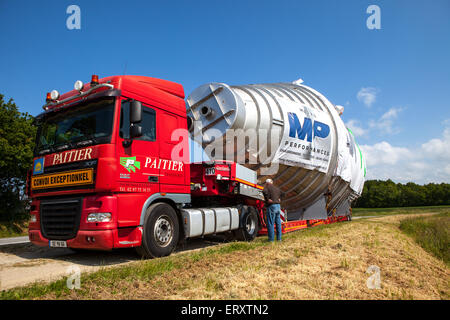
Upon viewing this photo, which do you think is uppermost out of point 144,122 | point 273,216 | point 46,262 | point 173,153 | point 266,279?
point 144,122

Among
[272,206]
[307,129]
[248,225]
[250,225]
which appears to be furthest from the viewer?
[307,129]

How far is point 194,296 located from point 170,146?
3893 mm

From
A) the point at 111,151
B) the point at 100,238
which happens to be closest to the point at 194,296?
the point at 100,238

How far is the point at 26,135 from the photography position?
1788 cm

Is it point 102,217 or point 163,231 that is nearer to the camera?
point 102,217

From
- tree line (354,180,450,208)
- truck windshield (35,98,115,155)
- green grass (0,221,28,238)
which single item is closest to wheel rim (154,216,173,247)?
truck windshield (35,98,115,155)

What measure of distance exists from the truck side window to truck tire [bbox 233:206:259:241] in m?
3.80

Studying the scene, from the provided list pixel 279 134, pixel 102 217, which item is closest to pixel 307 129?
pixel 279 134

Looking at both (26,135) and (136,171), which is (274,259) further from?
(26,135)

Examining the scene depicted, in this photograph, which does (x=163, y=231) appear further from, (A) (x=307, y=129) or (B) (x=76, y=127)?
(A) (x=307, y=129)

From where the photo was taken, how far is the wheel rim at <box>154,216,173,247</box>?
609 cm

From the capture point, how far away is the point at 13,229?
1664 cm

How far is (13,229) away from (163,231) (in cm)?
1471
